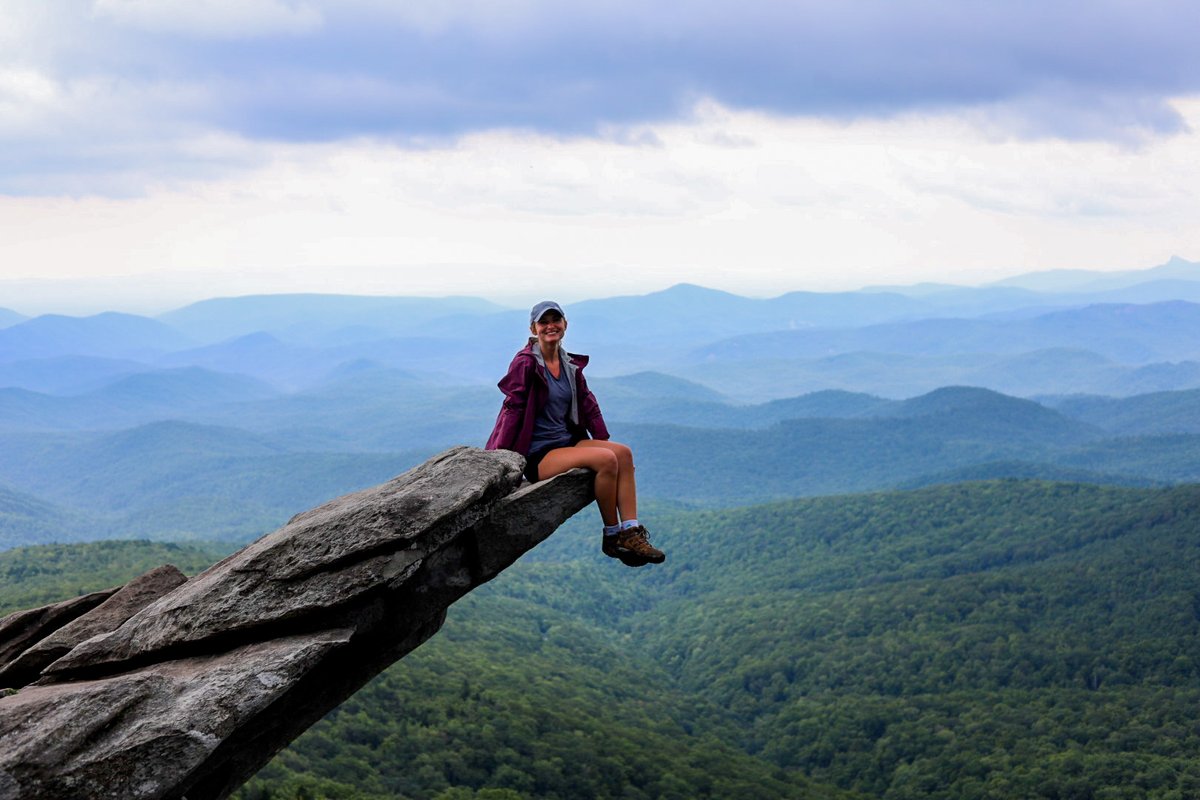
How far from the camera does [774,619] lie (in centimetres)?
17388

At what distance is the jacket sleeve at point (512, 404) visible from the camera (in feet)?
61.2

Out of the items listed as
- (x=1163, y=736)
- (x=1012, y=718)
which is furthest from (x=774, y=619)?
(x=1163, y=736)

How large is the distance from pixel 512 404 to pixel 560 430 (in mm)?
1309

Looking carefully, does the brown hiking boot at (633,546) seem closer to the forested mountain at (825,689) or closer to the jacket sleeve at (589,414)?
the jacket sleeve at (589,414)

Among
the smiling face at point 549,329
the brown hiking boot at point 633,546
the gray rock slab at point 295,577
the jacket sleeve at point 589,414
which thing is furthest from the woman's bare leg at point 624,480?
the gray rock slab at point 295,577

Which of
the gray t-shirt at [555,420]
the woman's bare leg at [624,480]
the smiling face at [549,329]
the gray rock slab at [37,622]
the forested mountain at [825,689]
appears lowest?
the forested mountain at [825,689]

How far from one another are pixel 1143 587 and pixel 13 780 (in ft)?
592

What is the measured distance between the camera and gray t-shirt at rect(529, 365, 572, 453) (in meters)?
19.3

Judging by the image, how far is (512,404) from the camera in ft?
62.5

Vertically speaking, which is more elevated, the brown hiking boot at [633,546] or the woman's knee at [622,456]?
the woman's knee at [622,456]

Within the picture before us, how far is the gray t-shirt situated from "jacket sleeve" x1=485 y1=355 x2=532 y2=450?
19.2 inches

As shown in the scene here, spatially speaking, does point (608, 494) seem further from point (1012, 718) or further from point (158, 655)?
point (1012, 718)

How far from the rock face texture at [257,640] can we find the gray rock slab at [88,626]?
0.13 feet

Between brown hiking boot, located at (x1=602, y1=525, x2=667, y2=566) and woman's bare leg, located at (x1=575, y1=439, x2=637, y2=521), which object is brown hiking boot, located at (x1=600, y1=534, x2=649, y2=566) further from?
woman's bare leg, located at (x1=575, y1=439, x2=637, y2=521)
